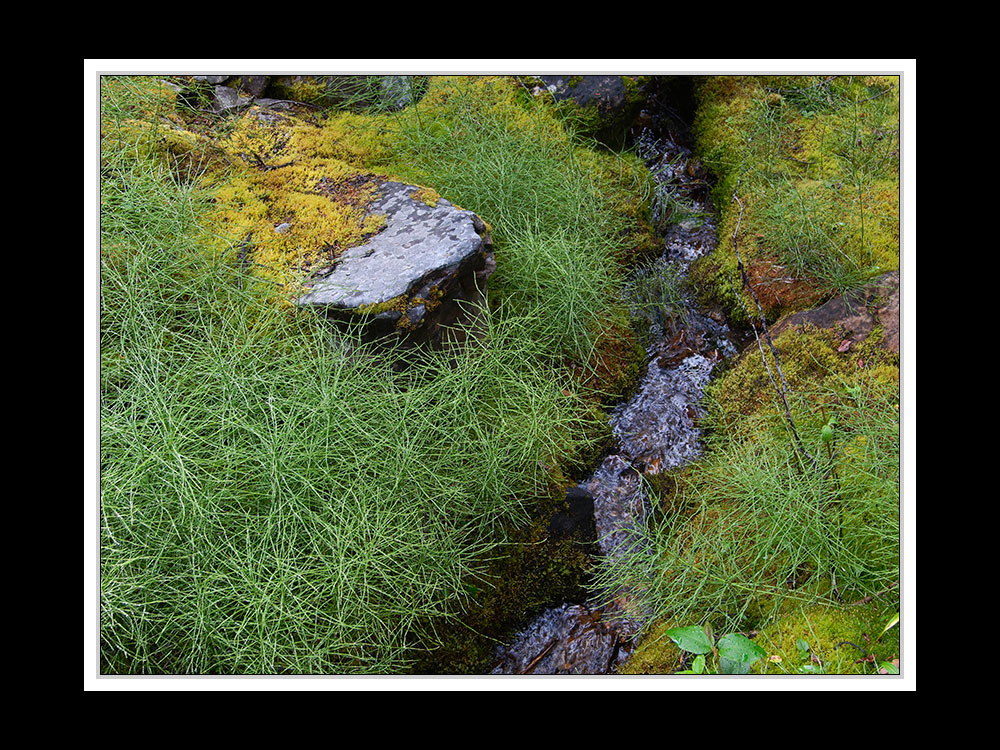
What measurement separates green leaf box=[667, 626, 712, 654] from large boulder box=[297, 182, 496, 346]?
4.21 feet

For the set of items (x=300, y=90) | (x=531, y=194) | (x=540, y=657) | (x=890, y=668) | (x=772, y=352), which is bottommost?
(x=540, y=657)

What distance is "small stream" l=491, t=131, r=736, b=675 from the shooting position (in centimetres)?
208

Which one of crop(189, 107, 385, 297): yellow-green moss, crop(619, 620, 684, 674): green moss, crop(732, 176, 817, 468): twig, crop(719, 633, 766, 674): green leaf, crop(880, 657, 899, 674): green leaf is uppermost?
crop(189, 107, 385, 297): yellow-green moss

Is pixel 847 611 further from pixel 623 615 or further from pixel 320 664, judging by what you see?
pixel 320 664

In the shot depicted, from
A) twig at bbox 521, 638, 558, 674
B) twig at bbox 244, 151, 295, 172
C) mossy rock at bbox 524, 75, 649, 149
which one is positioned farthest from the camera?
mossy rock at bbox 524, 75, 649, 149

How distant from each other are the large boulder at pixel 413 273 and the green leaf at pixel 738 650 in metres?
1.35

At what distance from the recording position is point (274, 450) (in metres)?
1.85

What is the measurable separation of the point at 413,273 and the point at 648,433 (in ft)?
3.69

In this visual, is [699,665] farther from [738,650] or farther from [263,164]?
[263,164]

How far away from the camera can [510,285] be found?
9.16 feet

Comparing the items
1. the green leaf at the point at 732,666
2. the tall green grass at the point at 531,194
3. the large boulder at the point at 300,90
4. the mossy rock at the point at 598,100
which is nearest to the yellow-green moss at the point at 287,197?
the large boulder at the point at 300,90

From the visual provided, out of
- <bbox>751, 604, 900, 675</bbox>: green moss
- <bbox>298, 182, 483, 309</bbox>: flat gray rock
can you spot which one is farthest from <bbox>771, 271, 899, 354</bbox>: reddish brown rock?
<bbox>298, 182, 483, 309</bbox>: flat gray rock

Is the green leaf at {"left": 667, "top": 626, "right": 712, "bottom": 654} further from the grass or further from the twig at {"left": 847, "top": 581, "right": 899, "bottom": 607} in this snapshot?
the grass

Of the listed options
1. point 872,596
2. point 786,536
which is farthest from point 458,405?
point 872,596
